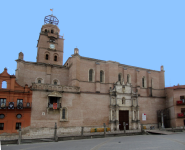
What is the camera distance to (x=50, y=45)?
4691 cm

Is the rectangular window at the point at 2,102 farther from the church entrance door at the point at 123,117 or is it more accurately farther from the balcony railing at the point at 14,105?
the church entrance door at the point at 123,117

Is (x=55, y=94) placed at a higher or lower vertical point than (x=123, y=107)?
higher

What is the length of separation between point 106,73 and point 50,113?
48.8 feet

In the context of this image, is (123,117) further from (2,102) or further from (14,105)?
(2,102)

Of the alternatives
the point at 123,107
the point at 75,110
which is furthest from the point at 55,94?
the point at 123,107

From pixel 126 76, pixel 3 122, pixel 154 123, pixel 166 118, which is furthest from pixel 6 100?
pixel 166 118

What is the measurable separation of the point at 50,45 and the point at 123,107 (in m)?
23.1

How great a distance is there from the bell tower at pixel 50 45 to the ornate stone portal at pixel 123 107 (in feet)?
53.7

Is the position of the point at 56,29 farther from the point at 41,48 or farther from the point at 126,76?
the point at 126,76

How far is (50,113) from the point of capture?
32.7 metres

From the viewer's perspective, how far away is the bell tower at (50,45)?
45.6 metres

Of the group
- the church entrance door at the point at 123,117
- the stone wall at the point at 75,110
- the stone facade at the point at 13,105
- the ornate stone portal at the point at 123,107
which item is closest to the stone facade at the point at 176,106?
the ornate stone portal at the point at 123,107

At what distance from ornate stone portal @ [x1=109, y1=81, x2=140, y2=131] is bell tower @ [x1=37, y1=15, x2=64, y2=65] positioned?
16362 millimetres

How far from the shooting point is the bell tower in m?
45.6
